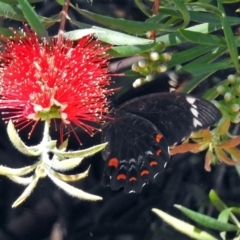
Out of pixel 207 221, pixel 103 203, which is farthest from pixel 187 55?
pixel 103 203

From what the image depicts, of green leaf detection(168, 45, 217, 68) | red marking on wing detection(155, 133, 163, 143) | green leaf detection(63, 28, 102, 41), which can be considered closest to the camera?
green leaf detection(63, 28, 102, 41)

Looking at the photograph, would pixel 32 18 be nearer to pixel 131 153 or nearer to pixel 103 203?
pixel 131 153

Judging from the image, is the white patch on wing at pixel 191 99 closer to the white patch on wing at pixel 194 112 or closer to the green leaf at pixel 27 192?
the white patch on wing at pixel 194 112

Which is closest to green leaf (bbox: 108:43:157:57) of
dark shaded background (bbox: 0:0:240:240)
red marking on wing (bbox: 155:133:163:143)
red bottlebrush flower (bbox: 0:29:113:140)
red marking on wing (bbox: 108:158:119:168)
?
red bottlebrush flower (bbox: 0:29:113:140)

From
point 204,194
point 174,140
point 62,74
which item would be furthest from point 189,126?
point 204,194

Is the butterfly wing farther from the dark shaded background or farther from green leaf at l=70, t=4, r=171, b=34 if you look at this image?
the dark shaded background

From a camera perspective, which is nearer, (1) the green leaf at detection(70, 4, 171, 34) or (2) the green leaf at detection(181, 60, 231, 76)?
(1) the green leaf at detection(70, 4, 171, 34)
